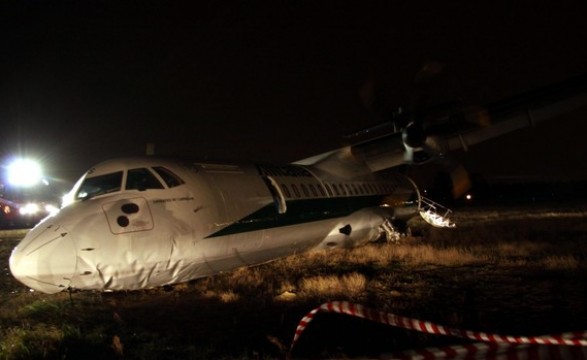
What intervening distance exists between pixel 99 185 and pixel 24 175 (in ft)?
108

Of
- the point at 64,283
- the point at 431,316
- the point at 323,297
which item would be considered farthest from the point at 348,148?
the point at 64,283

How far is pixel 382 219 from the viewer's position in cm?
1755

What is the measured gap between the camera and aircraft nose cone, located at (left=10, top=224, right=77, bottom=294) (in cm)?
793

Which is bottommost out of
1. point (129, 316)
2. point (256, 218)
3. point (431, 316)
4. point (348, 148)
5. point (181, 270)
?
point (431, 316)

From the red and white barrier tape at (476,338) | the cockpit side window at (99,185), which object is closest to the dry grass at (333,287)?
the red and white barrier tape at (476,338)

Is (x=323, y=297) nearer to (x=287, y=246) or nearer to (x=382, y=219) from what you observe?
(x=287, y=246)

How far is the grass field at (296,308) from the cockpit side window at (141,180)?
2281 millimetres

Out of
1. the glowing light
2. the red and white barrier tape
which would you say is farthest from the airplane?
the glowing light

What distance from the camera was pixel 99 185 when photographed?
31.8 ft

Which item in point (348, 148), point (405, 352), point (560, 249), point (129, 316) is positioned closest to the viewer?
point (405, 352)

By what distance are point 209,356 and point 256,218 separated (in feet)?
17.7

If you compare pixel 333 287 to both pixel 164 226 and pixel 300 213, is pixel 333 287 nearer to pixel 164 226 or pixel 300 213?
pixel 300 213

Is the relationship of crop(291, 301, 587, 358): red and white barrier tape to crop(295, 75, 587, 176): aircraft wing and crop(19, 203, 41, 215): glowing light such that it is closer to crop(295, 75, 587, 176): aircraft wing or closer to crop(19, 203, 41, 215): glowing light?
crop(295, 75, 587, 176): aircraft wing

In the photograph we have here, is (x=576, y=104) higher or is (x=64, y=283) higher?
(x=576, y=104)
